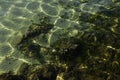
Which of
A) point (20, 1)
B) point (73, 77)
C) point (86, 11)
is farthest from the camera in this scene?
point (20, 1)

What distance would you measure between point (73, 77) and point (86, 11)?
2999mm

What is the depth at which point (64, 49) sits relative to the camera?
5.76 meters

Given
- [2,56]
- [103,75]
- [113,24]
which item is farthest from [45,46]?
[113,24]

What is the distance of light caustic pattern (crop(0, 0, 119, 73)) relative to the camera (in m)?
5.71

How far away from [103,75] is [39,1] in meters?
3.88

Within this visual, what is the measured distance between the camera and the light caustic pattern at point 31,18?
18.7ft

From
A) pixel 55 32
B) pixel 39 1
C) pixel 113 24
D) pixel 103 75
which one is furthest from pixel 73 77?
pixel 39 1

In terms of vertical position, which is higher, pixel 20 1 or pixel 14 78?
pixel 20 1

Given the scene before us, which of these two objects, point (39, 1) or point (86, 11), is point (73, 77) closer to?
point (86, 11)

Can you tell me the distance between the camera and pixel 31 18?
7.07 metres

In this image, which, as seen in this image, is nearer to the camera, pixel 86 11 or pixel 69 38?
pixel 69 38

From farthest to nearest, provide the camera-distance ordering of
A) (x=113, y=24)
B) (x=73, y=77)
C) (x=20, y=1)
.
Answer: (x=20, y=1)
(x=113, y=24)
(x=73, y=77)

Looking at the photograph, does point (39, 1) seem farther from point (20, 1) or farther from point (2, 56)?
point (2, 56)

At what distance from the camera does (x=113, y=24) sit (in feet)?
22.0
